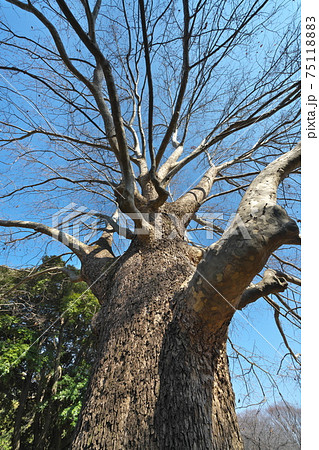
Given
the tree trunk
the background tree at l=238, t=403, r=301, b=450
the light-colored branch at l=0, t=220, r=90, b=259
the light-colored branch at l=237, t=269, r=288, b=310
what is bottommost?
the background tree at l=238, t=403, r=301, b=450

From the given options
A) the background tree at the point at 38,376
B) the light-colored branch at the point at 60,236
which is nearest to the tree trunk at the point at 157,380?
the light-colored branch at the point at 60,236

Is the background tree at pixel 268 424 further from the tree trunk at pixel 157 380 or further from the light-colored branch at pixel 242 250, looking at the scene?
the light-colored branch at pixel 242 250

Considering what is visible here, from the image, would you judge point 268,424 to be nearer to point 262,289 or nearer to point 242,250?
point 262,289

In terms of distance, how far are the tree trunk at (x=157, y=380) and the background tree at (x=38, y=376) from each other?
4.17 m

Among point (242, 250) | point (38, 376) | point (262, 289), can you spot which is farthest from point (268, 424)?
point (38, 376)

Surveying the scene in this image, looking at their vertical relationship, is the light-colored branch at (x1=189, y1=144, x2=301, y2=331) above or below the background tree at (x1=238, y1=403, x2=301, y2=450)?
above

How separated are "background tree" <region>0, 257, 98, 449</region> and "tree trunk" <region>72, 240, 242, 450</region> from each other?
13.7 feet

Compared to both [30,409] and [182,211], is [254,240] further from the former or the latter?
[30,409]

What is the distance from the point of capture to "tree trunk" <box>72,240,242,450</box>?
3.01ft

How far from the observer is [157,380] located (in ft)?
3.45

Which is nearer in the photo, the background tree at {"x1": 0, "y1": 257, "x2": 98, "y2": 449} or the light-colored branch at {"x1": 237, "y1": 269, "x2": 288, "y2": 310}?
the light-colored branch at {"x1": 237, "y1": 269, "x2": 288, "y2": 310}

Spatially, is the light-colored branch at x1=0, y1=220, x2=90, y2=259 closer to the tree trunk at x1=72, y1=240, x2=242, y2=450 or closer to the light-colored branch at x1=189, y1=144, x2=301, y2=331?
the tree trunk at x1=72, y1=240, x2=242, y2=450

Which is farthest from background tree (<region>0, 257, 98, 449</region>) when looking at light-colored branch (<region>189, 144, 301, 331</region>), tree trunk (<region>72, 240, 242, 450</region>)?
light-colored branch (<region>189, 144, 301, 331</region>)
